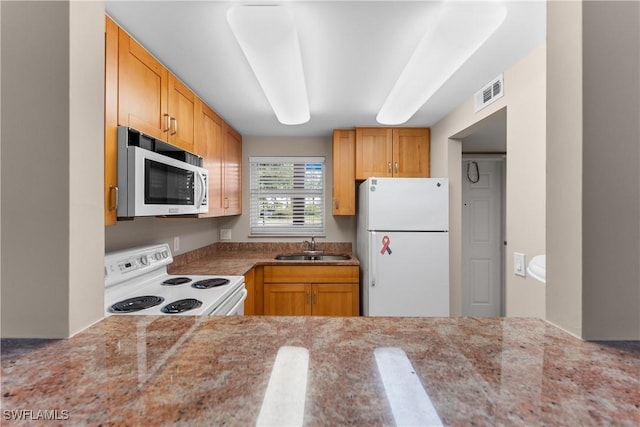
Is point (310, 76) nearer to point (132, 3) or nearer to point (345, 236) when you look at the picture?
point (132, 3)

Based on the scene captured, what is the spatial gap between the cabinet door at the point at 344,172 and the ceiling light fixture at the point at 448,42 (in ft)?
4.55

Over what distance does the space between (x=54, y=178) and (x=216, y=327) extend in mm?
447

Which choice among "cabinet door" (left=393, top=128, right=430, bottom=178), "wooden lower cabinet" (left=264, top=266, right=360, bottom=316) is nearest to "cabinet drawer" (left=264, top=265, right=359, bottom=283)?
"wooden lower cabinet" (left=264, top=266, right=360, bottom=316)

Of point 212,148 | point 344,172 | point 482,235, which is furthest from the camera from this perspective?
point 482,235

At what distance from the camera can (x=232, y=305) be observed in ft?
6.19

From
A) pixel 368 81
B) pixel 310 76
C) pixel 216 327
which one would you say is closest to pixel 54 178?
pixel 216 327

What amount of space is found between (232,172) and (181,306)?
1.90 metres

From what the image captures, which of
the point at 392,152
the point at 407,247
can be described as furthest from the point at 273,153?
the point at 407,247

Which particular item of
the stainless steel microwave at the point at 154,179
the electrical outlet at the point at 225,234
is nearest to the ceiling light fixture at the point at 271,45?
the stainless steel microwave at the point at 154,179

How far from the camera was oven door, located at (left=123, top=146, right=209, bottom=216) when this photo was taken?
1.34 metres

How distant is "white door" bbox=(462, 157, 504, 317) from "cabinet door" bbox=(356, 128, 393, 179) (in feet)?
4.50

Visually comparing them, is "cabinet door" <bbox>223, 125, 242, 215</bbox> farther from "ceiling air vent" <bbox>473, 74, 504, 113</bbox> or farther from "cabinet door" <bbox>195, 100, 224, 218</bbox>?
"ceiling air vent" <bbox>473, 74, 504, 113</bbox>

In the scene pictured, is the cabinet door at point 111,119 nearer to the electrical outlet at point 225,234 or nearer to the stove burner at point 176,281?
the stove burner at point 176,281

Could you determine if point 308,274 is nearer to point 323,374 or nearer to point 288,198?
point 288,198
